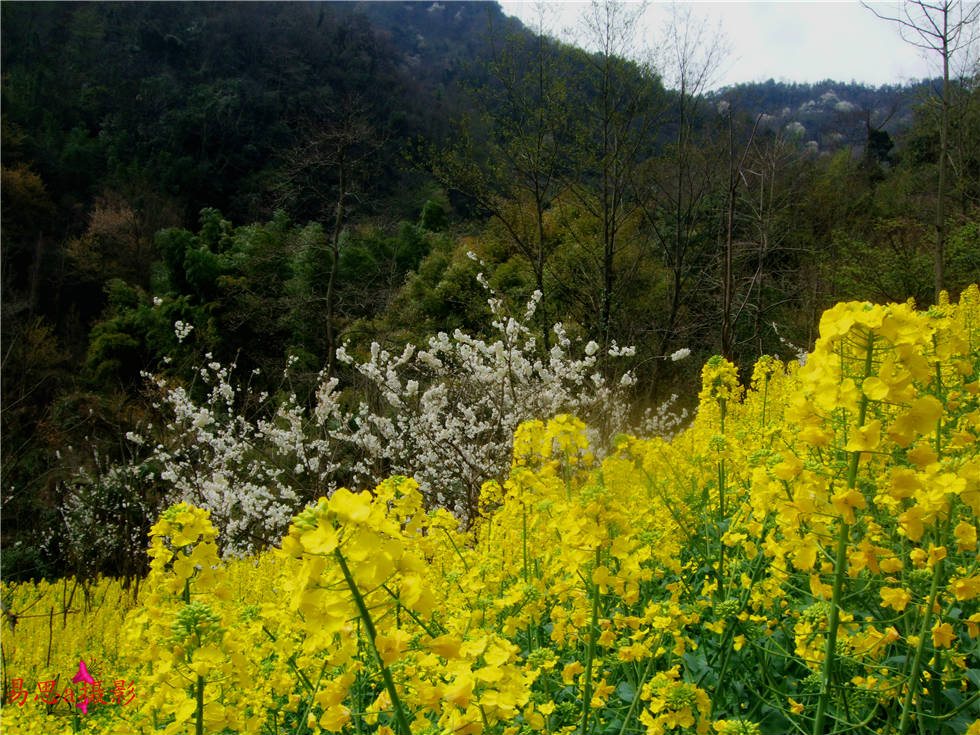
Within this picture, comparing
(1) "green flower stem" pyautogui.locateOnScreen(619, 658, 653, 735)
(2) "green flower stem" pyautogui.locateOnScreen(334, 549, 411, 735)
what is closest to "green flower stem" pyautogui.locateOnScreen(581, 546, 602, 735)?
(1) "green flower stem" pyautogui.locateOnScreen(619, 658, 653, 735)

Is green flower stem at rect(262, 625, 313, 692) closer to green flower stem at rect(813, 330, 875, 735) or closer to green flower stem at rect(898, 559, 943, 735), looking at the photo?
green flower stem at rect(813, 330, 875, 735)

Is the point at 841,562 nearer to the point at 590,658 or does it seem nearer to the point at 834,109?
the point at 590,658

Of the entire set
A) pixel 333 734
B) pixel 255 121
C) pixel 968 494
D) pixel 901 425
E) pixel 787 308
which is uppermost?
pixel 255 121

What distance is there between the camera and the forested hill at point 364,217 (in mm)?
12695

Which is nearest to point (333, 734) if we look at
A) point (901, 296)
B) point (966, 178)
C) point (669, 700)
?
point (669, 700)

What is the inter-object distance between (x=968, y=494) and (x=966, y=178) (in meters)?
17.6

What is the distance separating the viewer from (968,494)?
132 cm

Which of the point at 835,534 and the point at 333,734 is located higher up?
the point at 835,534

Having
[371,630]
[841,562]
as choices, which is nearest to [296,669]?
[371,630]

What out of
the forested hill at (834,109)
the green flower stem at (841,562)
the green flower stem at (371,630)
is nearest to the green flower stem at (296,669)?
the green flower stem at (371,630)

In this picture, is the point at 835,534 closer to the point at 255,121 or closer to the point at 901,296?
the point at 901,296

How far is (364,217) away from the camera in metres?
21.5

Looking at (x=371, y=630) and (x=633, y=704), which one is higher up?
(x=371, y=630)

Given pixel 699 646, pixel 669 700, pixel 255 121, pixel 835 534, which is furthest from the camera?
pixel 255 121
